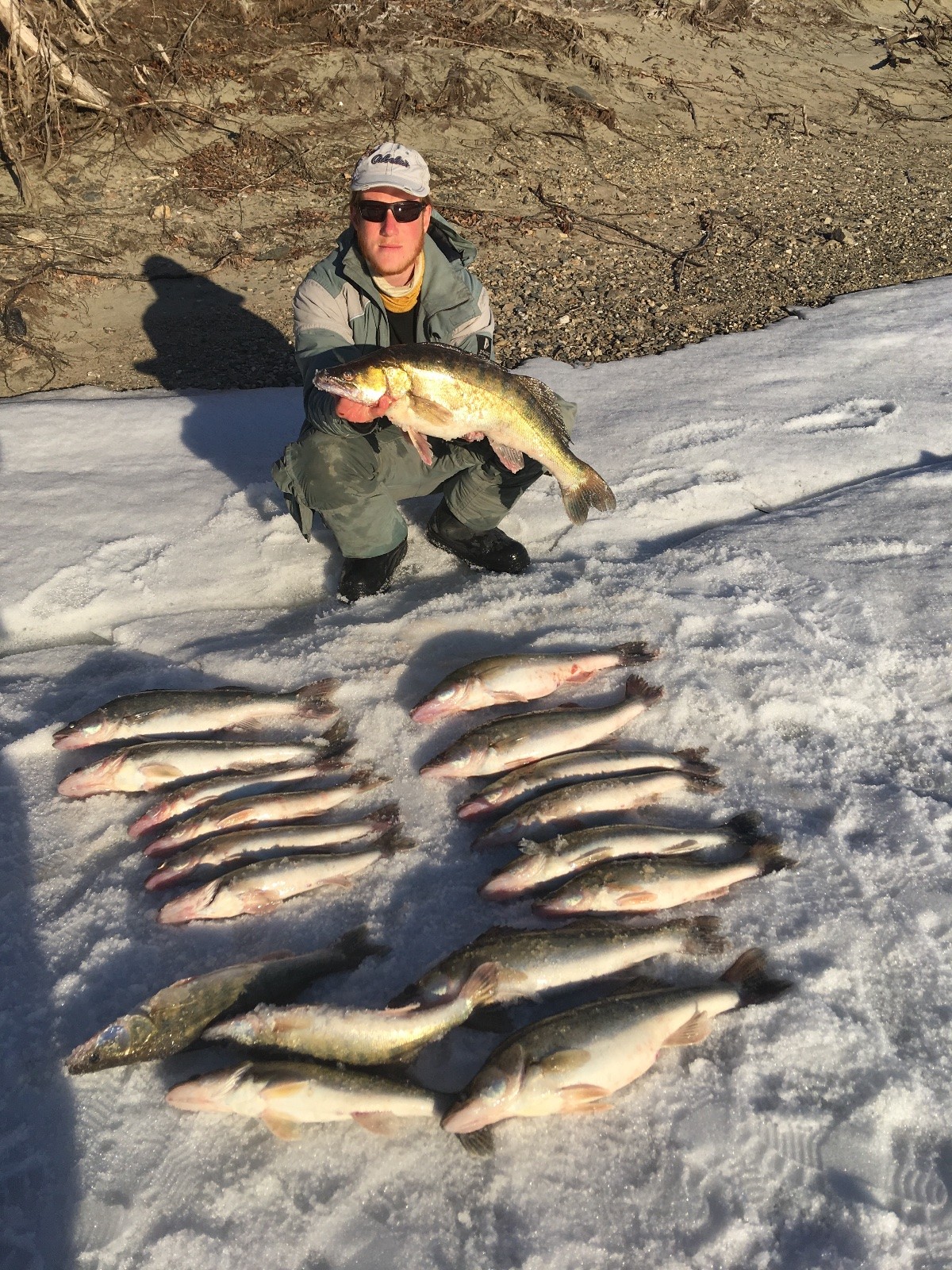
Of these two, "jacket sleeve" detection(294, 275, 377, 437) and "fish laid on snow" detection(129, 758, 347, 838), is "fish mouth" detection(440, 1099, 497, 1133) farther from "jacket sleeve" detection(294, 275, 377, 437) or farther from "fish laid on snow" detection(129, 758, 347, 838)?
"jacket sleeve" detection(294, 275, 377, 437)

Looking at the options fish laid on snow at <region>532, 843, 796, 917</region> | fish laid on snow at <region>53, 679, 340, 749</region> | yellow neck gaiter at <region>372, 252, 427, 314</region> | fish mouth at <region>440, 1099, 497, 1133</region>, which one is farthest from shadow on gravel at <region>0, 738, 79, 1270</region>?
yellow neck gaiter at <region>372, 252, 427, 314</region>

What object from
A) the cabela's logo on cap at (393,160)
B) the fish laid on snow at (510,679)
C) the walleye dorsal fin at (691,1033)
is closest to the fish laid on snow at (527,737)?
the fish laid on snow at (510,679)

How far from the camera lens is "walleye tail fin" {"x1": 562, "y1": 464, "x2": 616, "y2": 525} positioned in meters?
3.86

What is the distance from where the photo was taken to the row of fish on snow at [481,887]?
90.4 inches

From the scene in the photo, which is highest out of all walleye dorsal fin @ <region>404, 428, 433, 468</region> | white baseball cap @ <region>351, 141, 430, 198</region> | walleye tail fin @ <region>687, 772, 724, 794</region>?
white baseball cap @ <region>351, 141, 430, 198</region>

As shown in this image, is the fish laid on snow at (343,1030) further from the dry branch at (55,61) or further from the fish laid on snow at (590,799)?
the dry branch at (55,61)

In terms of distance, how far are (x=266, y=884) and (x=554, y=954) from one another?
93cm

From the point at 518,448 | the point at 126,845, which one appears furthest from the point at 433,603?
the point at 126,845

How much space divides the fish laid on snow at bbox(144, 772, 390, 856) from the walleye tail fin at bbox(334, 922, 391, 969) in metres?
0.55

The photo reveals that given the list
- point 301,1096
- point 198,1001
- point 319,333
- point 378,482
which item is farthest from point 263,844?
point 319,333

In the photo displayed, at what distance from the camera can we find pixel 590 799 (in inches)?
122

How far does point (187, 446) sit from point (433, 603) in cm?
232

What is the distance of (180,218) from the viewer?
28.4 ft

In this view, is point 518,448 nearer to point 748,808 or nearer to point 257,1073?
point 748,808
